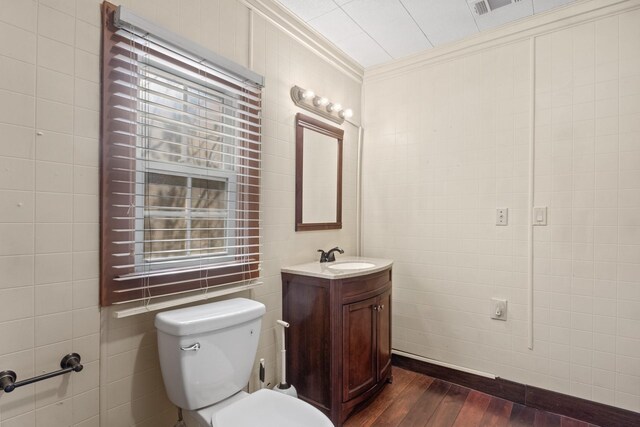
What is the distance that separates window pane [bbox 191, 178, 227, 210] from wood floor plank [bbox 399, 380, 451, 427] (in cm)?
161

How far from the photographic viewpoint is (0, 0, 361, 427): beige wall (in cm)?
107

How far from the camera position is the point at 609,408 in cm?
186

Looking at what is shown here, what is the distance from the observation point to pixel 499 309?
2191 millimetres

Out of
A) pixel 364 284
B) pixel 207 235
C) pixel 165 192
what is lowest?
pixel 364 284

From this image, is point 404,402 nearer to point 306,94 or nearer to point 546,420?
point 546,420

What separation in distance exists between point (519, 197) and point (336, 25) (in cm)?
165

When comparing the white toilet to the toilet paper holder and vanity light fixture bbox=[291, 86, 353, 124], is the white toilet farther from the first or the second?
vanity light fixture bbox=[291, 86, 353, 124]

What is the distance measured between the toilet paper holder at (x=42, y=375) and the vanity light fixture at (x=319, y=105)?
1755 millimetres

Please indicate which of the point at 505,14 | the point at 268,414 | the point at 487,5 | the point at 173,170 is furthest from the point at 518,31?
the point at 268,414

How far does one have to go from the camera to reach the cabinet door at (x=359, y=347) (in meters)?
1.87

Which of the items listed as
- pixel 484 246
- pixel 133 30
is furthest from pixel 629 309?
pixel 133 30

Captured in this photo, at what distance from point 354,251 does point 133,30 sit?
82.8 inches

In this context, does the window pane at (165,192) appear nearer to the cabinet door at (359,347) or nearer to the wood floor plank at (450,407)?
the cabinet door at (359,347)

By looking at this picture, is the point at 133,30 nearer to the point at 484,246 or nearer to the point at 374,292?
the point at 374,292
